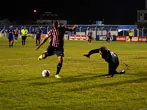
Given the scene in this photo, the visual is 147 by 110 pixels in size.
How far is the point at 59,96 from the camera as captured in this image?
9664mm

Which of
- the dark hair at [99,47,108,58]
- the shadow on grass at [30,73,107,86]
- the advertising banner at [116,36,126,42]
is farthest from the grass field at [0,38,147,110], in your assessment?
the advertising banner at [116,36,126,42]

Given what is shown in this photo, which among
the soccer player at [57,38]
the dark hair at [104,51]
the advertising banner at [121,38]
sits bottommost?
the advertising banner at [121,38]

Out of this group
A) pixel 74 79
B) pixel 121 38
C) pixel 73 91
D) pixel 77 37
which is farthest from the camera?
pixel 77 37

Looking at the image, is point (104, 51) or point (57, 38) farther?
point (57, 38)

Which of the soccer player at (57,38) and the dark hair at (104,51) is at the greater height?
the soccer player at (57,38)

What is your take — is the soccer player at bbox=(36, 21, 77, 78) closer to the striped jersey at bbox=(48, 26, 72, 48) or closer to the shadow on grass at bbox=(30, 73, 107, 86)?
the striped jersey at bbox=(48, 26, 72, 48)

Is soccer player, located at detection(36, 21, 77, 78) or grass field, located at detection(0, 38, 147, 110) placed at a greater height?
soccer player, located at detection(36, 21, 77, 78)

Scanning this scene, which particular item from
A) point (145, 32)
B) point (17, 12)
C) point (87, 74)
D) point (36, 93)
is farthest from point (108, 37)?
point (17, 12)

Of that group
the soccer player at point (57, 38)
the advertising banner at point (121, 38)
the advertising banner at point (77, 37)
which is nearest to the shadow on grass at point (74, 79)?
the soccer player at point (57, 38)

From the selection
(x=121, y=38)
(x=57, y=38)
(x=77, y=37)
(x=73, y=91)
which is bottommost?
(x=73, y=91)

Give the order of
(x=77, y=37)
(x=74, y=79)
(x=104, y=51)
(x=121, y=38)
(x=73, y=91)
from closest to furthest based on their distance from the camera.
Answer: (x=73, y=91)
(x=74, y=79)
(x=104, y=51)
(x=121, y=38)
(x=77, y=37)

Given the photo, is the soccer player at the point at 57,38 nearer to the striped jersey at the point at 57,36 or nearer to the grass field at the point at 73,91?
the striped jersey at the point at 57,36

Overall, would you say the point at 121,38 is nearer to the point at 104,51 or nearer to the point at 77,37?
the point at 77,37

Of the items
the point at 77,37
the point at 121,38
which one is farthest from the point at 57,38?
the point at 77,37
